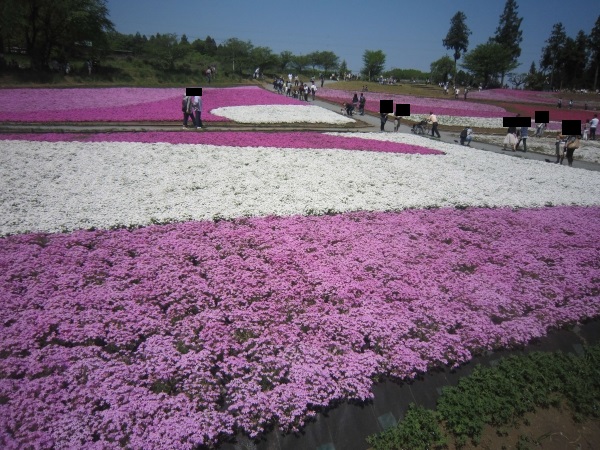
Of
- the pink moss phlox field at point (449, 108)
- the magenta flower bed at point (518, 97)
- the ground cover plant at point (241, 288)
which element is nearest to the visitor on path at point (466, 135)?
the ground cover plant at point (241, 288)

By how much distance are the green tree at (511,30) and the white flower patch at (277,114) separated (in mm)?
95274

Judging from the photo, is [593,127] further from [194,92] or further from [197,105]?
[194,92]

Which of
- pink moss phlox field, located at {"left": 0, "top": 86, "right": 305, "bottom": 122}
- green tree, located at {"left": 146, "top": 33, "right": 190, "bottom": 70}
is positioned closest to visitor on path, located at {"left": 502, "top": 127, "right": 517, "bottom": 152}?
pink moss phlox field, located at {"left": 0, "top": 86, "right": 305, "bottom": 122}

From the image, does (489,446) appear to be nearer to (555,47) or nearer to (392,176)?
(392,176)

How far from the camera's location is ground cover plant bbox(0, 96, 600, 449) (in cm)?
467

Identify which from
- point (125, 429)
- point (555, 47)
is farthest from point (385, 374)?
point (555, 47)

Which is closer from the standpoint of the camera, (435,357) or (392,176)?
(435,357)

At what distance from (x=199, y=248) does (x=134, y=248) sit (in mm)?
1359

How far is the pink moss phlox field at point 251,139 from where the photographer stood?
17453 millimetres

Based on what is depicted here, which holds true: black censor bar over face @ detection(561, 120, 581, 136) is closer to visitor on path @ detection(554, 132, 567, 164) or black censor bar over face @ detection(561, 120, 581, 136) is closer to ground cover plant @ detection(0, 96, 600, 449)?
visitor on path @ detection(554, 132, 567, 164)

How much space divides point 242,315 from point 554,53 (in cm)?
13269

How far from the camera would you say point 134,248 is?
8117mm

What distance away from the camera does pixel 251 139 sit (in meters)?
19.8

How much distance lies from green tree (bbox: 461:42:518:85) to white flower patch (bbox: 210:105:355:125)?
7016 cm
